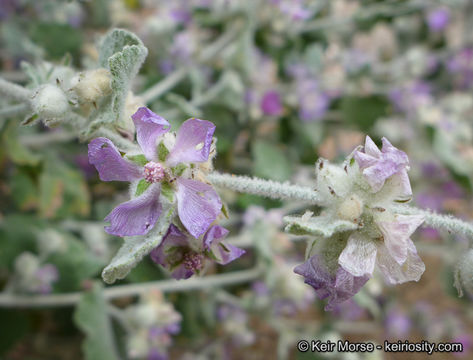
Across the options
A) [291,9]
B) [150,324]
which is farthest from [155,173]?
[291,9]

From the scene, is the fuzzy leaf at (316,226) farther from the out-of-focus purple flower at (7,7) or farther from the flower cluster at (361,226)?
the out-of-focus purple flower at (7,7)

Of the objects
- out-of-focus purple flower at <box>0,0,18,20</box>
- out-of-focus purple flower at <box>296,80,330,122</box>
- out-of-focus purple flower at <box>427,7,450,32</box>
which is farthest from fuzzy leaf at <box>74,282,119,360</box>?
out-of-focus purple flower at <box>427,7,450,32</box>

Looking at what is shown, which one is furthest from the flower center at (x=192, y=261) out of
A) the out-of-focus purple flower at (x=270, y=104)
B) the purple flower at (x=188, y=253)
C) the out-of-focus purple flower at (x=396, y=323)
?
the out-of-focus purple flower at (x=396, y=323)

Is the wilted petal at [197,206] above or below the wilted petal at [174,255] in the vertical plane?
above

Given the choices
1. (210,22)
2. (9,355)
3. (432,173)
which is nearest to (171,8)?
(210,22)

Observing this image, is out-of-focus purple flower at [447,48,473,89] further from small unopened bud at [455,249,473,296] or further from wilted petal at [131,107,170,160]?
wilted petal at [131,107,170,160]

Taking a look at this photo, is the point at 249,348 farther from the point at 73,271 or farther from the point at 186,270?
the point at 186,270
